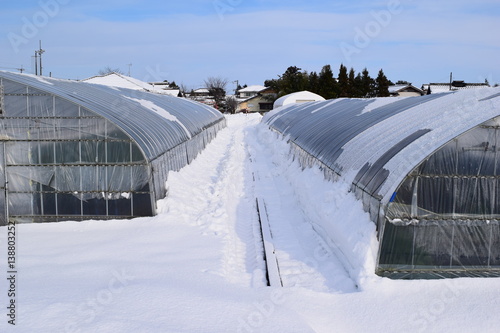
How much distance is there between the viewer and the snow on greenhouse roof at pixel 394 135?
802 centimetres

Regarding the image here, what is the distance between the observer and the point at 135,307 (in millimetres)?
6223

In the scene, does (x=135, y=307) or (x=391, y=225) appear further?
(x=391, y=225)

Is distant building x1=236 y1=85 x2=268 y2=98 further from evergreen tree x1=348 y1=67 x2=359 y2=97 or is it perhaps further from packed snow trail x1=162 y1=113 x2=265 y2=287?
packed snow trail x1=162 y1=113 x2=265 y2=287

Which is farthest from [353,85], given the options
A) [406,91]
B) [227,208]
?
[227,208]

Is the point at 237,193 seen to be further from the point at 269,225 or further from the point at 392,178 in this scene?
the point at 392,178

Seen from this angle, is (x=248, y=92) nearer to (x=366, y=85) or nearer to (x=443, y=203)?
(x=366, y=85)

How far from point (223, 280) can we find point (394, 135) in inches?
207

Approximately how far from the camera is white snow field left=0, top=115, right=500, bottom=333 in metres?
6.07

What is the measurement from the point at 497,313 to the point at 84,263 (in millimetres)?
6983

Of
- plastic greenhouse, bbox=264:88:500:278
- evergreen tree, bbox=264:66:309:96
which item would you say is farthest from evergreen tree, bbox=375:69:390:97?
plastic greenhouse, bbox=264:88:500:278

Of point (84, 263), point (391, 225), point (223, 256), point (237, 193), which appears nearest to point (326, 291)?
point (391, 225)

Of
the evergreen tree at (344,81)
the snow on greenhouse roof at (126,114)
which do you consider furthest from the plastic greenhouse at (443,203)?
the evergreen tree at (344,81)

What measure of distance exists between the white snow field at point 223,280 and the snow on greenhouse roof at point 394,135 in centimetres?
72

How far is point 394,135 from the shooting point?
32.7 ft
